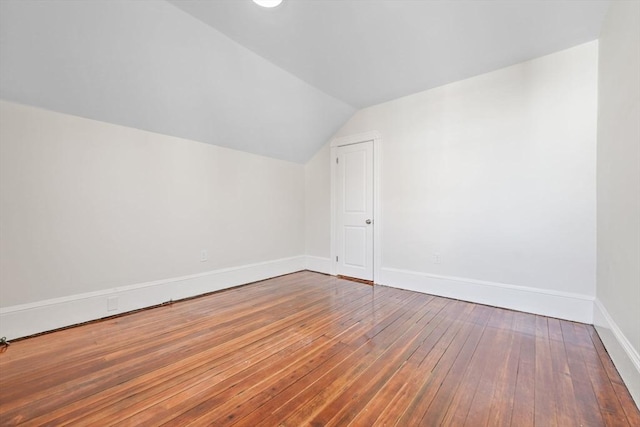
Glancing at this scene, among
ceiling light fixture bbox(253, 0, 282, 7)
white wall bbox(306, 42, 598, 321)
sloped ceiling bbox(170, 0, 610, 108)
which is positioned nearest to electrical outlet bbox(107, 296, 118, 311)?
sloped ceiling bbox(170, 0, 610, 108)

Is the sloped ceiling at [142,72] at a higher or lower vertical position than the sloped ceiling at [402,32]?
lower

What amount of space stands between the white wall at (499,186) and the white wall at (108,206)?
222cm

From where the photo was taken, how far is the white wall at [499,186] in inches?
98.0

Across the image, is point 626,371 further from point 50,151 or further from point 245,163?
point 50,151

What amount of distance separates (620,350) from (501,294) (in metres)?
1.17

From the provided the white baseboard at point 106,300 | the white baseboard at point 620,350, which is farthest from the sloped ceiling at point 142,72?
the white baseboard at point 620,350

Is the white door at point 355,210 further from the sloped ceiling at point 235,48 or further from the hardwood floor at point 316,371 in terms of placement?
the hardwood floor at point 316,371

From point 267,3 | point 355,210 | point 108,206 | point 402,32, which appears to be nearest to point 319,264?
point 355,210

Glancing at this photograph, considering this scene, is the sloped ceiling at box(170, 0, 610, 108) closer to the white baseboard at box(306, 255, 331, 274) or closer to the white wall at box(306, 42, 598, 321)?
the white wall at box(306, 42, 598, 321)

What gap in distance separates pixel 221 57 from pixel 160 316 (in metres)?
2.60

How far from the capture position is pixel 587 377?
65.2 inches

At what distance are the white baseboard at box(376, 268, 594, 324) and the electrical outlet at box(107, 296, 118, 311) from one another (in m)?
3.12

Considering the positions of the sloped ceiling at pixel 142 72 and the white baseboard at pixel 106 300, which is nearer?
the sloped ceiling at pixel 142 72

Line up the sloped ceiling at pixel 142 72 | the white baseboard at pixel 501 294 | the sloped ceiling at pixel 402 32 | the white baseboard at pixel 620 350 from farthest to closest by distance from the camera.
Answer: the white baseboard at pixel 501 294, the sloped ceiling at pixel 402 32, the sloped ceiling at pixel 142 72, the white baseboard at pixel 620 350
